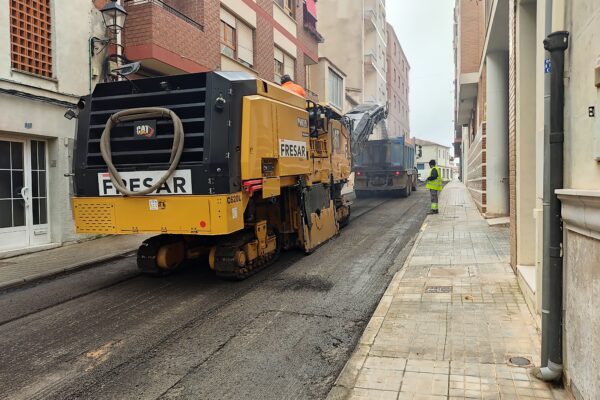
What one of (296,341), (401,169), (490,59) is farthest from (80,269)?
(401,169)

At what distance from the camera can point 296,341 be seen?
471 centimetres

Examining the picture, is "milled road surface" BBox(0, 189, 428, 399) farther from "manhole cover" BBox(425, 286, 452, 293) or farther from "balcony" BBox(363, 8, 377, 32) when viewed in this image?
"balcony" BBox(363, 8, 377, 32)

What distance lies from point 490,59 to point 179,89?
30.3ft

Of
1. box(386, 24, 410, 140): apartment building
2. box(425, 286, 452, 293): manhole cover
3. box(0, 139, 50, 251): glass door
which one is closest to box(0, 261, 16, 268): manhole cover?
box(0, 139, 50, 251): glass door

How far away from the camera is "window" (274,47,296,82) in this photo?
65.3ft

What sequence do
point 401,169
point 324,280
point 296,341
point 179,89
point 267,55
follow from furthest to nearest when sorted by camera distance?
1. point 401,169
2. point 267,55
3. point 324,280
4. point 179,89
5. point 296,341

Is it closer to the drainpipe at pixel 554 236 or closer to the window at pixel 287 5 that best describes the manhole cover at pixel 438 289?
the drainpipe at pixel 554 236

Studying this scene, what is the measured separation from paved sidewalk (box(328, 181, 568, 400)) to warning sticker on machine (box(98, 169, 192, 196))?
2.93 metres

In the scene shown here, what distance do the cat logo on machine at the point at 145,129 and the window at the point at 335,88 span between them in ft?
69.9

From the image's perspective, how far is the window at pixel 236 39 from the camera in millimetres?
→ 15250

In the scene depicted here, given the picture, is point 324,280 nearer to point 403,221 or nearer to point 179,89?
point 179,89

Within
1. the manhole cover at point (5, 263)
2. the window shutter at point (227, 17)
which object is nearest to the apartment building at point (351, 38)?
the window shutter at point (227, 17)

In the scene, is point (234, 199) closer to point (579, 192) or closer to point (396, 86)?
point (579, 192)

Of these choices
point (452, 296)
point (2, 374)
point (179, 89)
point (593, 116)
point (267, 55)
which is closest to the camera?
point (593, 116)
